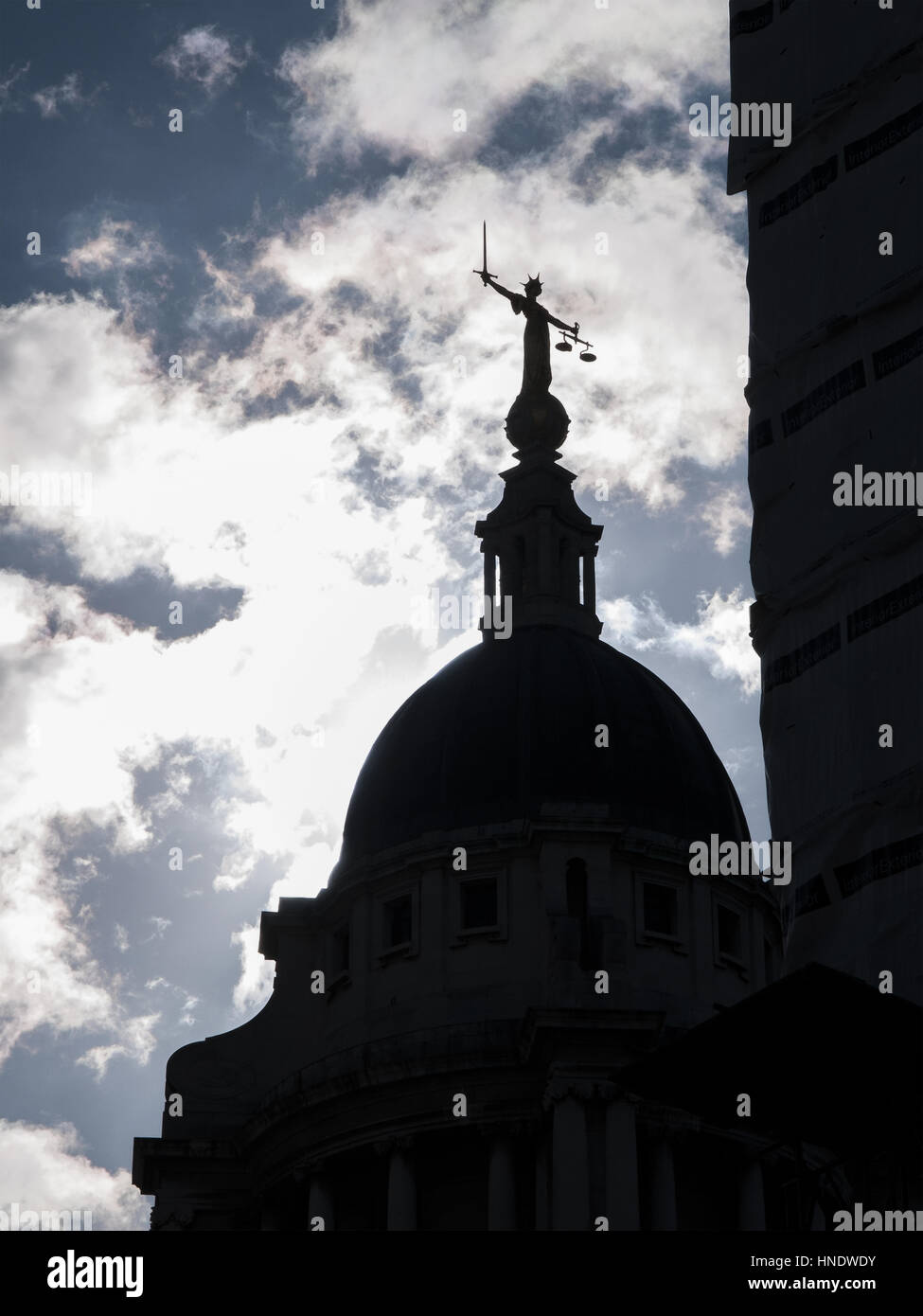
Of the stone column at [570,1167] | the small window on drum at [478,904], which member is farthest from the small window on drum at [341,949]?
the stone column at [570,1167]

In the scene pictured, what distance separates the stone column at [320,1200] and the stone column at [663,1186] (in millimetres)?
9633

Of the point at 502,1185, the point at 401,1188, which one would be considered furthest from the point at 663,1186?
the point at 401,1188

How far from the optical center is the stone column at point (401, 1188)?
60594 mm

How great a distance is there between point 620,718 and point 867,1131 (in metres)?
44.5

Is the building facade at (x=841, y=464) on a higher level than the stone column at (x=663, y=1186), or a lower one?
higher

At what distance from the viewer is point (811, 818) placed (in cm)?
3131

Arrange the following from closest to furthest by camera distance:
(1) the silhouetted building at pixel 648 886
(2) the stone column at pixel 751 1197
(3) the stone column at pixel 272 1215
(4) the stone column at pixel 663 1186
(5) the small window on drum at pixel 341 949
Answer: (1) the silhouetted building at pixel 648 886 → (4) the stone column at pixel 663 1186 → (2) the stone column at pixel 751 1197 → (3) the stone column at pixel 272 1215 → (5) the small window on drum at pixel 341 949

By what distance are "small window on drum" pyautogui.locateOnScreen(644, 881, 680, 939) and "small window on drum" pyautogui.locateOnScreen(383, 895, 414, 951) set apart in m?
7.58

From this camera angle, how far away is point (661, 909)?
223ft

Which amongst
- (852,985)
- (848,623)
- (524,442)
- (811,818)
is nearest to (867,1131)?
(852,985)

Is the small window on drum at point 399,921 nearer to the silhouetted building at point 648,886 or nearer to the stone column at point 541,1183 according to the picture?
the silhouetted building at point 648,886

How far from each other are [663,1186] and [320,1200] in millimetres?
10277

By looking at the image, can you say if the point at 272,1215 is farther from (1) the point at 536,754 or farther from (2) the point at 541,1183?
(1) the point at 536,754

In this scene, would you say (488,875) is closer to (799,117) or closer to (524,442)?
(524,442)
